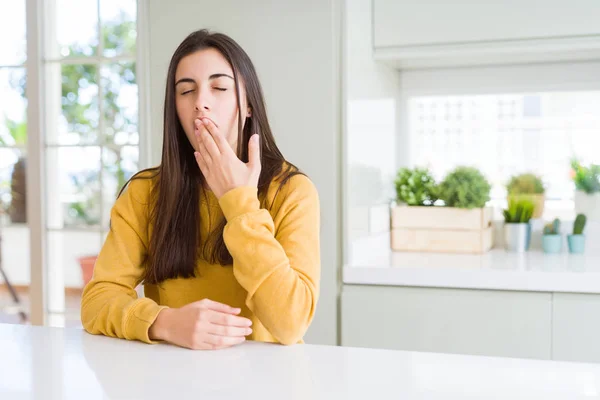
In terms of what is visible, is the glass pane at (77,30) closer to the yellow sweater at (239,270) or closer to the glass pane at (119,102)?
the glass pane at (119,102)

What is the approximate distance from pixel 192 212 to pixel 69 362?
1.58 ft

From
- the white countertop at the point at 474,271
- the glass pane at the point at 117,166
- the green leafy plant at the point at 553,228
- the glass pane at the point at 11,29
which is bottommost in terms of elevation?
the white countertop at the point at 474,271

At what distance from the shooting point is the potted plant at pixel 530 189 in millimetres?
2529

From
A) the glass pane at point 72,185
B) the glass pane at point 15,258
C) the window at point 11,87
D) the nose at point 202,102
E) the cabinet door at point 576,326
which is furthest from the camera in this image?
the glass pane at point 15,258

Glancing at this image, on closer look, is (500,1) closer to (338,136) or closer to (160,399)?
(338,136)

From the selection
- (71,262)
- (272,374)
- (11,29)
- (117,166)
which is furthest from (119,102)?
(272,374)

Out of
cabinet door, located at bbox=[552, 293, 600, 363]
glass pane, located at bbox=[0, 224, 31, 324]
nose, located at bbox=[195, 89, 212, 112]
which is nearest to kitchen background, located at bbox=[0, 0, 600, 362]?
cabinet door, located at bbox=[552, 293, 600, 363]

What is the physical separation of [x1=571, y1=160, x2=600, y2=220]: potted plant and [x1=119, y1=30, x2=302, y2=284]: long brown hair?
4.91 ft

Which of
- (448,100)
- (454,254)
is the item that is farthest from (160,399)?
(448,100)

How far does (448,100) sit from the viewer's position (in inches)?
104

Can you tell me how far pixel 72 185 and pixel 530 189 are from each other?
1875 millimetres

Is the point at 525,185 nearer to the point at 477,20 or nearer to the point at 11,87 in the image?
the point at 477,20

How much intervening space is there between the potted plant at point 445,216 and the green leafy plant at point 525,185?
0.23 meters

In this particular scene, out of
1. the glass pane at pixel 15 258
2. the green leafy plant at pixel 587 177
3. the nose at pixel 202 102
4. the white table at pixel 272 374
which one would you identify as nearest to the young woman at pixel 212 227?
the nose at pixel 202 102
